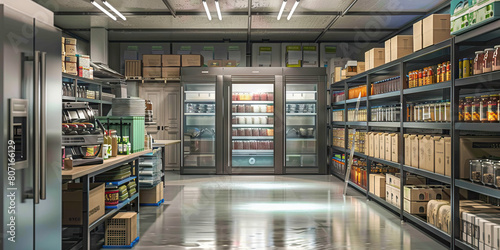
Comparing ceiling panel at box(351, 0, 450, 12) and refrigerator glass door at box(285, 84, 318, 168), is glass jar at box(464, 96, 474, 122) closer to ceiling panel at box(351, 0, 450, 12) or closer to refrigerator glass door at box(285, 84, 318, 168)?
ceiling panel at box(351, 0, 450, 12)

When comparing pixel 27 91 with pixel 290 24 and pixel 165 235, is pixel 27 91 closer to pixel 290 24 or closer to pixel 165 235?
pixel 165 235

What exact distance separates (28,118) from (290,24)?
7.60 m

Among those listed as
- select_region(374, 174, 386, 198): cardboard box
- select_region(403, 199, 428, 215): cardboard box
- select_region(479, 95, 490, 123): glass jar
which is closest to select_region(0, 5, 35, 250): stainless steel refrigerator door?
select_region(479, 95, 490, 123): glass jar

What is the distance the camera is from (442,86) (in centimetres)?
427

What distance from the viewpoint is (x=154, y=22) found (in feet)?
29.8

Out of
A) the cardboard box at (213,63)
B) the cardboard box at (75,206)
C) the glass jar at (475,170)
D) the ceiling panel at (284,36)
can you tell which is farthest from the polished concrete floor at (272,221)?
the ceiling panel at (284,36)

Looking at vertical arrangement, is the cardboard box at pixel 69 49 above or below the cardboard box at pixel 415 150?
above

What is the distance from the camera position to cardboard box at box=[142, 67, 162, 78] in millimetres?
10266

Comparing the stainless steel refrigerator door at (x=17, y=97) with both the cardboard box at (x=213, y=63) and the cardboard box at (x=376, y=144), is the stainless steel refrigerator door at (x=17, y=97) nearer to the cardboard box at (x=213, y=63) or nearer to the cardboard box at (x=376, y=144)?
the cardboard box at (x=376, y=144)

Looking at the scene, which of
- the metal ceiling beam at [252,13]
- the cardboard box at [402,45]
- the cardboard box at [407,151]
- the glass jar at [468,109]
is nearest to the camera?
the glass jar at [468,109]

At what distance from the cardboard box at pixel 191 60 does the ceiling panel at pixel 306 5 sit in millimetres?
2554

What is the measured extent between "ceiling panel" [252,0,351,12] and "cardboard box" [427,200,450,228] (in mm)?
4349

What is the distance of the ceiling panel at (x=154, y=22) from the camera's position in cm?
873

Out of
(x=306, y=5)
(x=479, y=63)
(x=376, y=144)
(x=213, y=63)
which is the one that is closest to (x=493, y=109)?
(x=479, y=63)
